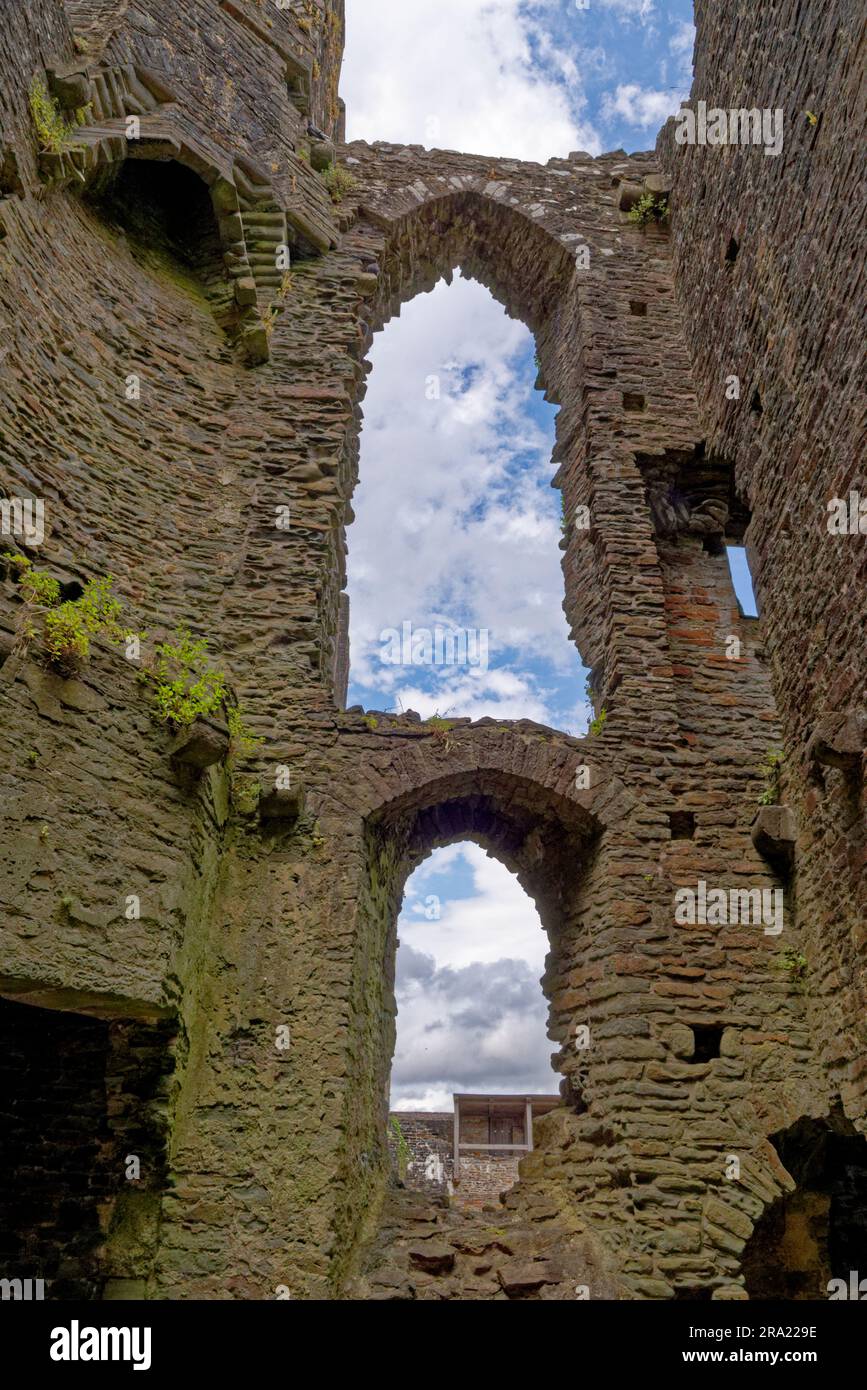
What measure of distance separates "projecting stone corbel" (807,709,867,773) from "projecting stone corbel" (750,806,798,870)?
0.87 meters

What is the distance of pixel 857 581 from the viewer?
5.67 metres

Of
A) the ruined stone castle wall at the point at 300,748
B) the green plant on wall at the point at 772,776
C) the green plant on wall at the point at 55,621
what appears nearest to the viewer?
the green plant on wall at the point at 55,621

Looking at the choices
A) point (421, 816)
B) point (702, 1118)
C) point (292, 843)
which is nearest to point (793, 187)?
point (421, 816)

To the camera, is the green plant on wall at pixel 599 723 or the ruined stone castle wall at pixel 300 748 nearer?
the ruined stone castle wall at pixel 300 748

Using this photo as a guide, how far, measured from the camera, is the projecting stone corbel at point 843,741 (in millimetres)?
5418

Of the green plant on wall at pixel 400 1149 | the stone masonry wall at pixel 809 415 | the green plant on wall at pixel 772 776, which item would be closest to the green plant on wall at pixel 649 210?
the stone masonry wall at pixel 809 415

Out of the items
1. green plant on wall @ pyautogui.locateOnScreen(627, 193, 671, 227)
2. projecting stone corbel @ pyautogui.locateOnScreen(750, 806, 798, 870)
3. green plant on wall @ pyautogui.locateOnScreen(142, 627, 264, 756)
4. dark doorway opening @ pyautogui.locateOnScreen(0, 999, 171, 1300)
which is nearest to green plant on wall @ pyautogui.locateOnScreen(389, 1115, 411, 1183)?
dark doorway opening @ pyautogui.locateOnScreen(0, 999, 171, 1300)

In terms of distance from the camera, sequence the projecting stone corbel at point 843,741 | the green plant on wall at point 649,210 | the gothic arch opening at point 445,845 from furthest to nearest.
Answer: the green plant on wall at point 649,210 < the gothic arch opening at point 445,845 < the projecting stone corbel at point 843,741

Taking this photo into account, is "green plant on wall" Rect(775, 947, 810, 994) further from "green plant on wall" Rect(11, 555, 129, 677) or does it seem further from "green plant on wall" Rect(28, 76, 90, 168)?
"green plant on wall" Rect(28, 76, 90, 168)

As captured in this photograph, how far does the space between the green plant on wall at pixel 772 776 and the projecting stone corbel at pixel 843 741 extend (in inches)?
45.1

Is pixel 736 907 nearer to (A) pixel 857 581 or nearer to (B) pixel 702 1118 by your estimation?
(B) pixel 702 1118

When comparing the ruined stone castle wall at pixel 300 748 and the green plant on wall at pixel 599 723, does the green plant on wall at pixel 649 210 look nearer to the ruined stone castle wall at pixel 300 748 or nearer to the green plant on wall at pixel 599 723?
the ruined stone castle wall at pixel 300 748

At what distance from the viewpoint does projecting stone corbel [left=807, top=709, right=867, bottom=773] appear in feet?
17.8

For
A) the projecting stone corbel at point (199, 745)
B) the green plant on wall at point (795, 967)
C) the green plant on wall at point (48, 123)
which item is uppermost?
the green plant on wall at point (48, 123)
